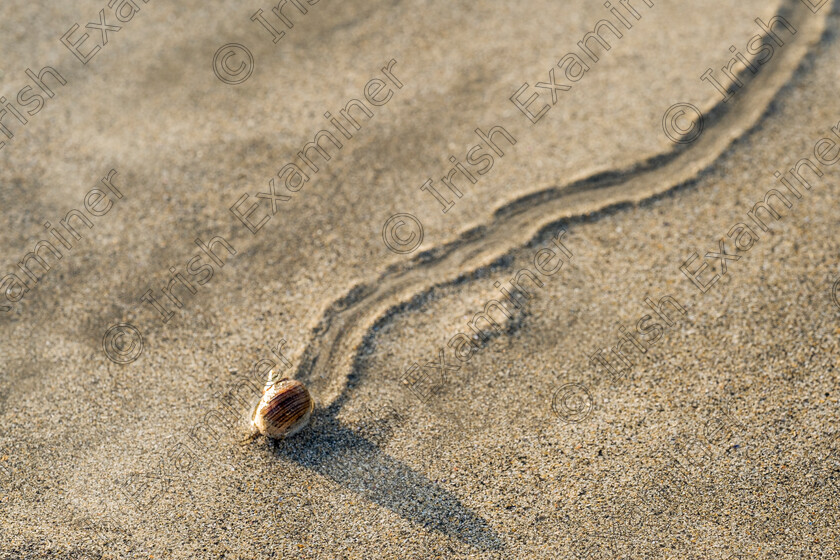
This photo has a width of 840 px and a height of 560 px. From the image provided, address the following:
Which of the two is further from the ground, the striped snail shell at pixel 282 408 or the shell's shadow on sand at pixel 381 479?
the striped snail shell at pixel 282 408

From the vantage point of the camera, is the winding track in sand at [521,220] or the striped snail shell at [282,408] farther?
the winding track in sand at [521,220]

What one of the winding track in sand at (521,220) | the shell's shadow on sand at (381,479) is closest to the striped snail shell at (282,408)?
the shell's shadow on sand at (381,479)

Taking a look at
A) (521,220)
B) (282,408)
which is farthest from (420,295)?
(282,408)

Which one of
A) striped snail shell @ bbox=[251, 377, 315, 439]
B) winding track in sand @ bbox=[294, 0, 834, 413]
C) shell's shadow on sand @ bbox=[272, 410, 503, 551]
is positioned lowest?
shell's shadow on sand @ bbox=[272, 410, 503, 551]

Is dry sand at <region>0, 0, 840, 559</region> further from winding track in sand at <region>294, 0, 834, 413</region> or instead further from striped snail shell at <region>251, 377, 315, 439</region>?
striped snail shell at <region>251, 377, 315, 439</region>

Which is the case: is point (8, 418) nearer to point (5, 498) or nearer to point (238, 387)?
point (5, 498)

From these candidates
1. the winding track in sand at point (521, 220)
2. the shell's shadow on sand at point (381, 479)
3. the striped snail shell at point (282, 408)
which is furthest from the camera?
the winding track in sand at point (521, 220)

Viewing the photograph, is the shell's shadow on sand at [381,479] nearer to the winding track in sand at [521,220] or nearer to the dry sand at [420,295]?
the dry sand at [420,295]

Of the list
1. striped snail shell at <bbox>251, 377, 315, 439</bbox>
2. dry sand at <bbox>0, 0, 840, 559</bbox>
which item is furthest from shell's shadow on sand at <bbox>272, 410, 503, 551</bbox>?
striped snail shell at <bbox>251, 377, 315, 439</bbox>

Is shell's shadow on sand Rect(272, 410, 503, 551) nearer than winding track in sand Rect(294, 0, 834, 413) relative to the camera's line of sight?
Yes
